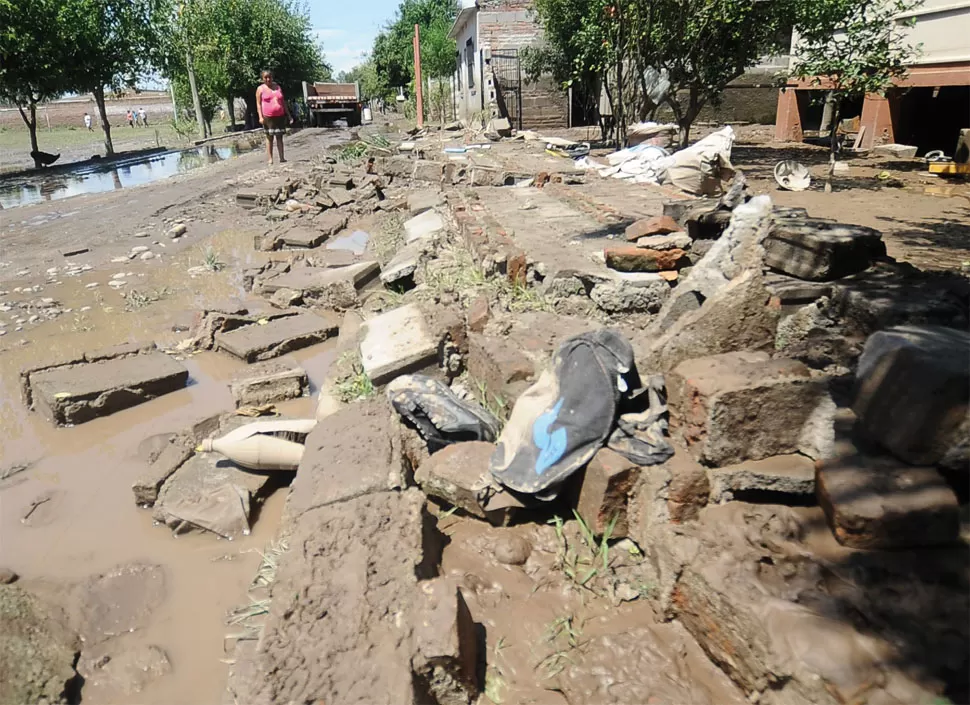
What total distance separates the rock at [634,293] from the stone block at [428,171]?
→ 6738 mm

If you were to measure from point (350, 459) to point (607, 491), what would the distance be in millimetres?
1077

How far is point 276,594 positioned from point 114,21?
24.1m

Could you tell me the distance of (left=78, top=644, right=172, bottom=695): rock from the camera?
2254 millimetres

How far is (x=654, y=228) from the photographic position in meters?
4.34

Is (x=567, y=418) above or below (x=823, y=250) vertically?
below

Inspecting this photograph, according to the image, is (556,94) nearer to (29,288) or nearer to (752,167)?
(752,167)

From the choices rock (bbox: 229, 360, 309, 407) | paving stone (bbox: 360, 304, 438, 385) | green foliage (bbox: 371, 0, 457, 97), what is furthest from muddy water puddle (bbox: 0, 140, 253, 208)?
green foliage (bbox: 371, 0, 457, 97)

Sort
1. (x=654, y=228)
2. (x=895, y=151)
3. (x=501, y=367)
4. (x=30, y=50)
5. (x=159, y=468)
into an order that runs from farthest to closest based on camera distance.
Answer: (x=30, y=50), (x=895, y=151), (x=654, y=228), (x=159, y=468), (x=501, y=367)

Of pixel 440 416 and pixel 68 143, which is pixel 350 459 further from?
pixel 68 143

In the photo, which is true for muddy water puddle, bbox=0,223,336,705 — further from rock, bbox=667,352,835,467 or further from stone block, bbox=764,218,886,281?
stone block, bbox=764,218,886,281


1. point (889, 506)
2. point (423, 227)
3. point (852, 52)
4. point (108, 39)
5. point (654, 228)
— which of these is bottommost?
point (889, 506)

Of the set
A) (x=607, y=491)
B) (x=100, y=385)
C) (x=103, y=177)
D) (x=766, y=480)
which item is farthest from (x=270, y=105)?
(x=766, y=480)

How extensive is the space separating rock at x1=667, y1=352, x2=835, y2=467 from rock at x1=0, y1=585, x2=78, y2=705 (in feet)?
7.73

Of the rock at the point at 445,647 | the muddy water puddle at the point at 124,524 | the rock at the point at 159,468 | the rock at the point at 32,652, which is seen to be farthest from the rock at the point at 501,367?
the rock at the point at 32,652
